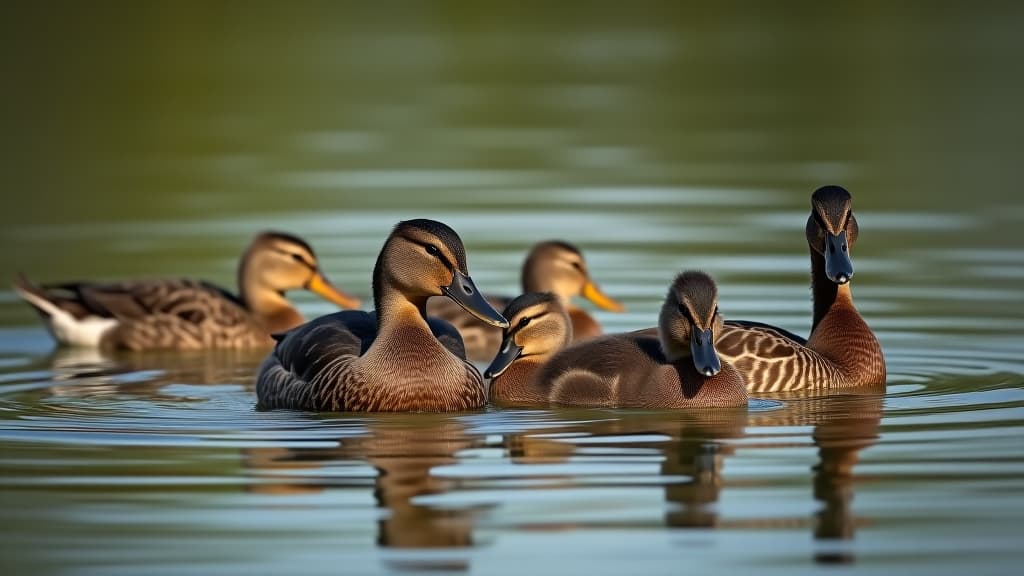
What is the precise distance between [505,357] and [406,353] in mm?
855

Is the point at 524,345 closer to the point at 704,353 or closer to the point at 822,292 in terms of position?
the point at 704,353

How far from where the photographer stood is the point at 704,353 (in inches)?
424

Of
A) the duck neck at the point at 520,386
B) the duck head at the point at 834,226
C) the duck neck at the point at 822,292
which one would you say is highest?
the duck head at the point at 834,226

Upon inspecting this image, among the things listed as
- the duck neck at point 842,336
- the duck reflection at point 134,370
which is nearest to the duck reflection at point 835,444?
the duck neck at point 842,336

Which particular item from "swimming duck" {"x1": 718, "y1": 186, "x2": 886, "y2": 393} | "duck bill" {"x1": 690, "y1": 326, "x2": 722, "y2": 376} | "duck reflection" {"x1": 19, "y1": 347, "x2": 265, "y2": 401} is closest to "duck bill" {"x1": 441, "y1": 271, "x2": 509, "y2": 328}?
"duck bill" {"x1": 690, "y1": 326, "x2": 722, "y2": 376}

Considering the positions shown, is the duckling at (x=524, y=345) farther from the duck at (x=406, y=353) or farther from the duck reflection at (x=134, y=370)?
the duck reflection at (x=134, y=370)

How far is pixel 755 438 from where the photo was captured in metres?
10.2

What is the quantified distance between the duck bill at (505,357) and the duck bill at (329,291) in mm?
4245

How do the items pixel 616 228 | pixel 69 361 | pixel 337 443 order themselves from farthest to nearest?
pixel 616 228, pixel 69 361, pixel 337 443

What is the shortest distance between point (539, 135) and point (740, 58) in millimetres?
10478

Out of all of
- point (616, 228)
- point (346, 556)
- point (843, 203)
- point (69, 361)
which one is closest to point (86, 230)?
point (616, 228)

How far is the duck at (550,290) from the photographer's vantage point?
14.7 m

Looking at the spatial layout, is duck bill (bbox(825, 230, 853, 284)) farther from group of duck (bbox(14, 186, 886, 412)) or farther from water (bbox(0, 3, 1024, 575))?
water (bbox(0, 3, 1024, 575))

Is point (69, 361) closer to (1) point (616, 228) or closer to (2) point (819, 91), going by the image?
(1) point (616, 228)
